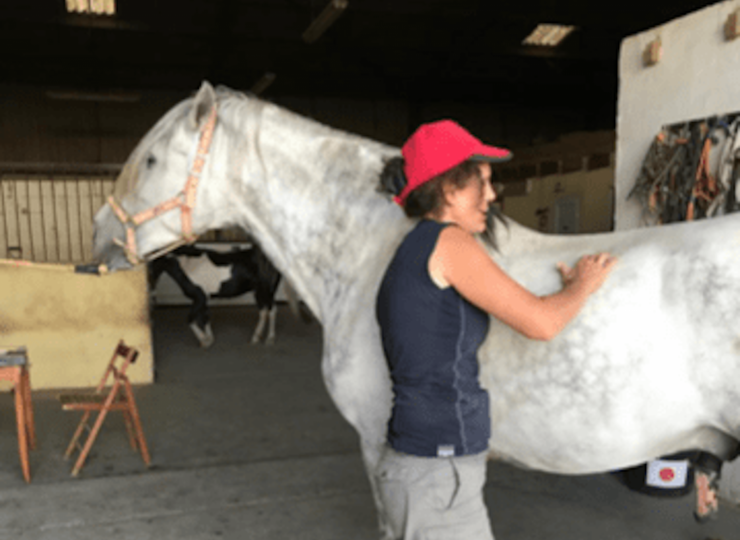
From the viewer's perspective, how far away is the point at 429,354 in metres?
1.21

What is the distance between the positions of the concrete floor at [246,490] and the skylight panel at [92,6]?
638 centimetres

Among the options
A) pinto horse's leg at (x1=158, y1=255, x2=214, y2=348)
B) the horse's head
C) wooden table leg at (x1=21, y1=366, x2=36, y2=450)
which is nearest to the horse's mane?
the horse's head

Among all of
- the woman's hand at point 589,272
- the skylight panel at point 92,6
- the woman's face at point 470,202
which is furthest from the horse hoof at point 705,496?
the skylight panel at point 92,6

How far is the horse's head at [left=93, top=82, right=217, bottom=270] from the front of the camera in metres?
1.90

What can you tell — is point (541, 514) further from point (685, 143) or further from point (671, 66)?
point (671, 66)

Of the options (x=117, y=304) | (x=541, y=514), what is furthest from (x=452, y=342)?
(x=117, y=304)

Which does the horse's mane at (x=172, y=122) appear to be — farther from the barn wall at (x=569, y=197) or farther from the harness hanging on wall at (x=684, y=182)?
the barn wall at (x=569, y=197)

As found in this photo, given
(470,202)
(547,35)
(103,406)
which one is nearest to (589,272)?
(470,202)

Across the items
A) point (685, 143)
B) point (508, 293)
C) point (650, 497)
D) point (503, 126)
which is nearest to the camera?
point (508, 293)

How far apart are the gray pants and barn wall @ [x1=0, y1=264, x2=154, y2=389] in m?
4.65

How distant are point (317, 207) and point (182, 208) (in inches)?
19.7

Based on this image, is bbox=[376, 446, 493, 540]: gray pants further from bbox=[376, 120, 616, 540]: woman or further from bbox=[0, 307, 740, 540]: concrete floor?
bbox=[0, 307, 740, 540]: concrete floor

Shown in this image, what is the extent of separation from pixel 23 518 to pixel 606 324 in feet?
9.67

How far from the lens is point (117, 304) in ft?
17.3
